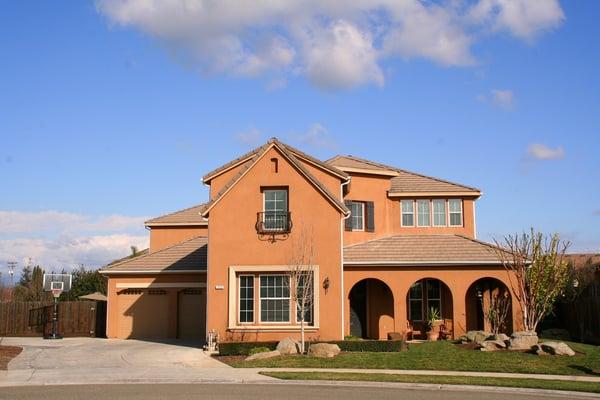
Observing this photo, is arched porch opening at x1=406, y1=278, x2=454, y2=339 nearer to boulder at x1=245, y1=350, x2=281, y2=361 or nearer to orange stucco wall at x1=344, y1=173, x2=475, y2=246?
orange stucco wall at x1=344, y1=173, x2=475, y2=246

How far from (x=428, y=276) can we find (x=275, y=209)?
6.88 meters

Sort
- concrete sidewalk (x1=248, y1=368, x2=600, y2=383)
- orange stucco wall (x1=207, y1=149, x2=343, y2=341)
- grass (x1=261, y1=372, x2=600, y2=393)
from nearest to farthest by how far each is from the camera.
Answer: grass (x1=261, y1=372, x2=600, y2=393) → concrete sidewalk (x1=248, y1=368, x2=600, y2=383) → orange stucco wall (x1=207, y1=149, x2=343, y2=341)

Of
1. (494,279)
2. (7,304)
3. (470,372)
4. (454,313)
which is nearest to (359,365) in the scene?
(470,372)

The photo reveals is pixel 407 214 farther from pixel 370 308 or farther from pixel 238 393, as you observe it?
pixel 238 393

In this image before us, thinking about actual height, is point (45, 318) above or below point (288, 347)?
above

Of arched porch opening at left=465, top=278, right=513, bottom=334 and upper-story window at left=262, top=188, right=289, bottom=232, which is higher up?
upper-story window at left=262, top=188, right=289, bottom=232

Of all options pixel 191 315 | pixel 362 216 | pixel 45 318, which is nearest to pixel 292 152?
pixel 362 216

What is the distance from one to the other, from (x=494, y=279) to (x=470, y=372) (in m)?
9.81

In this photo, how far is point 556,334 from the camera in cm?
2947

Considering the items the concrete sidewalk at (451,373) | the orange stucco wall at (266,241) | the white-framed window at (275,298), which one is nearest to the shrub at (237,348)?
the orange stucco wall at (266,241)

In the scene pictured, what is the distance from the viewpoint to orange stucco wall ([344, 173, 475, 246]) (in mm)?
30558

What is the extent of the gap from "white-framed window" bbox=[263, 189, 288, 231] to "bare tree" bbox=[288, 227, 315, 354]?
0.84 m

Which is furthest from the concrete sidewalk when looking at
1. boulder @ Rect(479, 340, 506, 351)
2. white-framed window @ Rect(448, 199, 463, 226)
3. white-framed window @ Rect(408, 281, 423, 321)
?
white-framed window @ Rect(448, 199, 463, 226)

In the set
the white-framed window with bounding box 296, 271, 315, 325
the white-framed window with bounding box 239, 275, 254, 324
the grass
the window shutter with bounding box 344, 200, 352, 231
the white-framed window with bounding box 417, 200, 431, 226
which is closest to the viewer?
the grass
